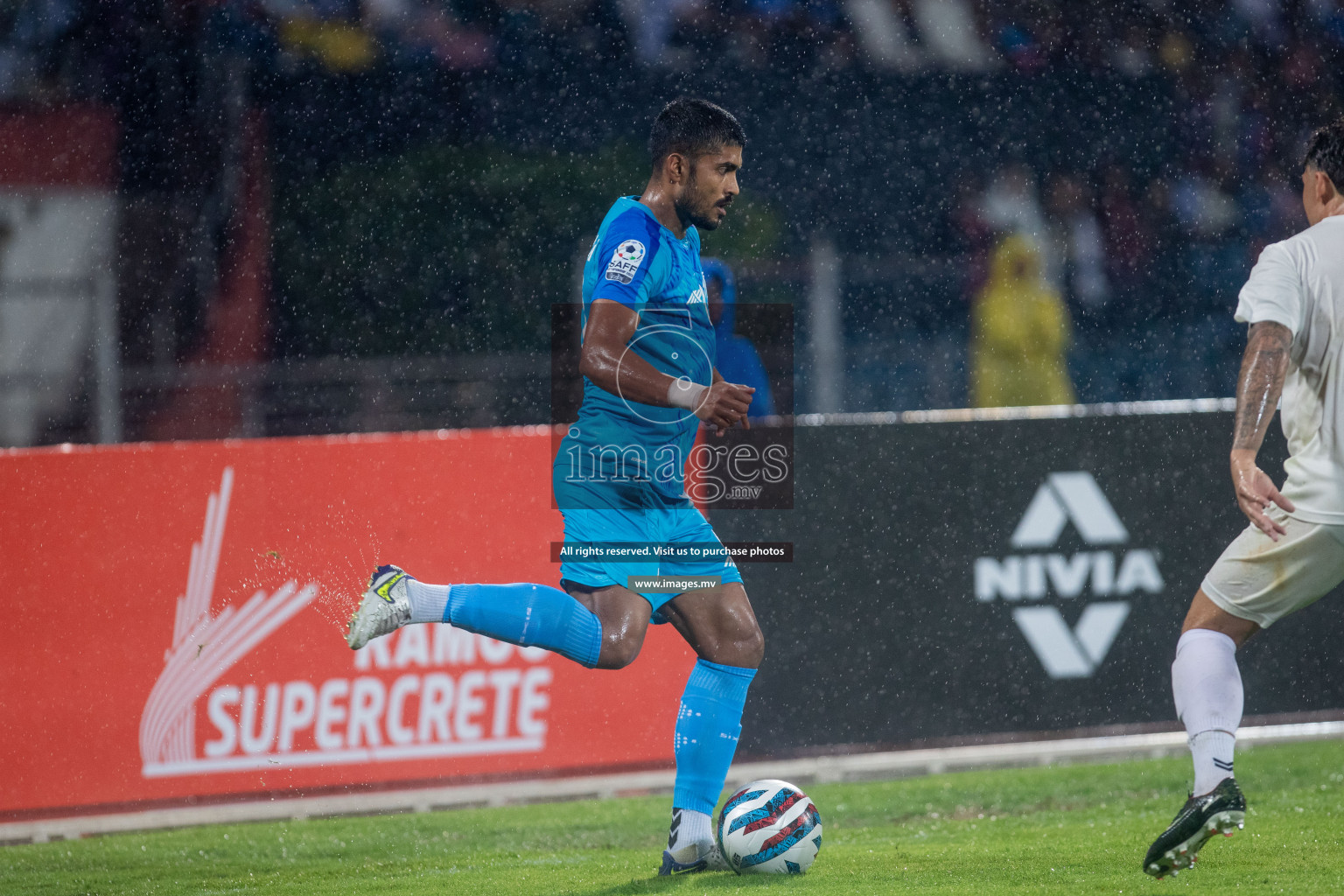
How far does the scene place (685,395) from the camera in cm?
343

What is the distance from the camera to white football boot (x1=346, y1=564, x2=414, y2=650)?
3467mm

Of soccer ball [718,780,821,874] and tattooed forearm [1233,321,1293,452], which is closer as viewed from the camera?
tattooed forearm [1233,321,1293,452]

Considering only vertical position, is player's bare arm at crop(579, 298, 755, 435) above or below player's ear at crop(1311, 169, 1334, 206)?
below

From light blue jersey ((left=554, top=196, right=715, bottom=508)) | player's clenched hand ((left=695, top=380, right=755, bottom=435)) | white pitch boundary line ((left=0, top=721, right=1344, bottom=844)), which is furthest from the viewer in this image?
white pitch boundary line ((left=0, top=721, right=1344, bottom=844))

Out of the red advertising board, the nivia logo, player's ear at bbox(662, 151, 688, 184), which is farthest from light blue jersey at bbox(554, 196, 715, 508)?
the nivia logo

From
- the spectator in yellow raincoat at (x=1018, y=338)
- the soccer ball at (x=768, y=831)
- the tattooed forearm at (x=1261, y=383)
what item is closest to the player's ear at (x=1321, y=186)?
the tattooed forearm at (x=1261, y=383)

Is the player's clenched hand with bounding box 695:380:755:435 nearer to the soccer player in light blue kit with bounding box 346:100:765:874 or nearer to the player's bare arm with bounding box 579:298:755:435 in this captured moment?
the player's bare arm with bounding box 579:298:755:435

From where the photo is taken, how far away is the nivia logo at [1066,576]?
5.38 metres

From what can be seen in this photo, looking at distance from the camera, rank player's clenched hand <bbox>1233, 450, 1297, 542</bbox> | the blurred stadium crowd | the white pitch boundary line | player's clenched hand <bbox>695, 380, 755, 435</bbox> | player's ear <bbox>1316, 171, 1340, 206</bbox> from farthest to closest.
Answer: the blurred stadium crowd
the white pitch boundary line
player's ear <bbox>1316, 171, 1340, 206</bbox>
player's clenched hand <bbox>695, 380, 755, 435</bbox>
player's clenched hand <bbox>1233, 450, 1297, 542</bbox>

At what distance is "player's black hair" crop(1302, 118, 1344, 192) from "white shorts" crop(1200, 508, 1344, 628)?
0.85 meters

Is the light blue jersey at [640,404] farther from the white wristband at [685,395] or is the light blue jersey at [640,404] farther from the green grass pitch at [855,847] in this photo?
the green grass pitch at [855,847]

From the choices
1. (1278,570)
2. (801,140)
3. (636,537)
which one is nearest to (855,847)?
(636,537)

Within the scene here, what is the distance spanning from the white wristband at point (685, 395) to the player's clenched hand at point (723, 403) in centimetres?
1

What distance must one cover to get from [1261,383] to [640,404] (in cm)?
150
